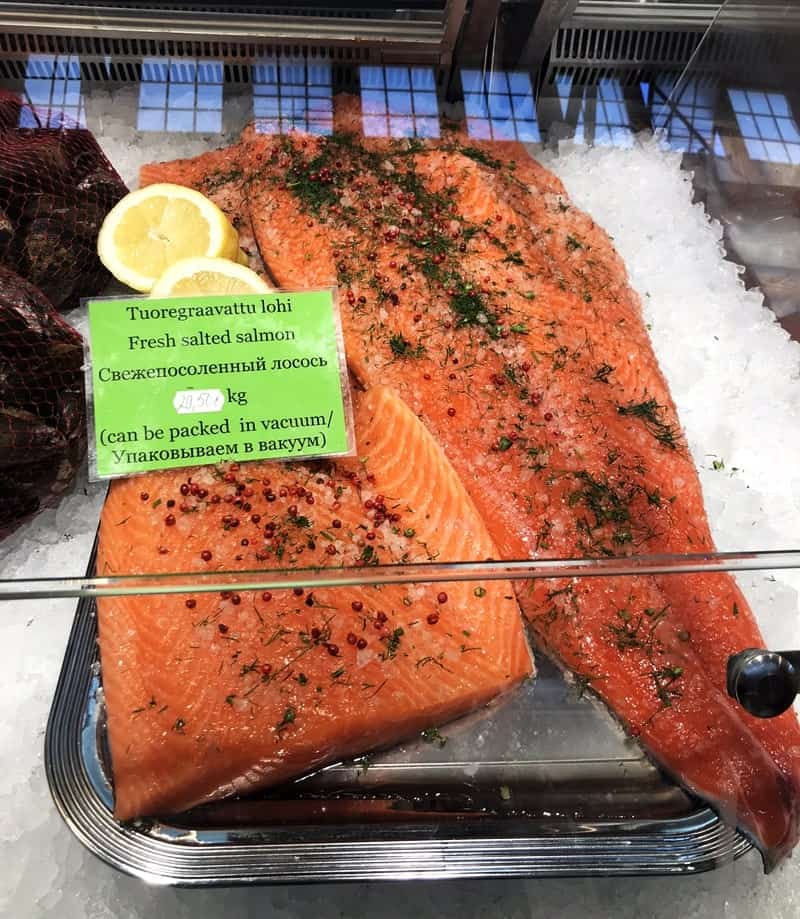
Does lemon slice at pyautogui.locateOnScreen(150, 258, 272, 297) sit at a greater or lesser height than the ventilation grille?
lesser

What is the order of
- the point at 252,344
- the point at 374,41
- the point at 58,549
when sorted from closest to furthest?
the point at 252,344
the point at 58,549
the point at 374,41

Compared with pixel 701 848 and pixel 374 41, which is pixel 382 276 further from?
pixel 701 848

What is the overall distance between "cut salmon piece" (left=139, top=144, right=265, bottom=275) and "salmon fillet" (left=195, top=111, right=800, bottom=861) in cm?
5

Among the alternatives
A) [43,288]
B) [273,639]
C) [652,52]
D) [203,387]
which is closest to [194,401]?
[203,387]

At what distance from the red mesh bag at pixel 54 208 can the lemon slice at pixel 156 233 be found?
81mm

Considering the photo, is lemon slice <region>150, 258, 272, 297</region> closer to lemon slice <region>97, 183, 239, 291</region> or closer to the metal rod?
lemon slice <region>97, 183, 239, 291</region>

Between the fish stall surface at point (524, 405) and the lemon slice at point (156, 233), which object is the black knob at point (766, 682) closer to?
the fish stall surface at point (524, 405)

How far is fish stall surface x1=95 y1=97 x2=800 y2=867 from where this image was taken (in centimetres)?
139

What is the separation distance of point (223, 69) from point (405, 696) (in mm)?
1835

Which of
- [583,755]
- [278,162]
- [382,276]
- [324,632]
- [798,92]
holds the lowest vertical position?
[583,755]

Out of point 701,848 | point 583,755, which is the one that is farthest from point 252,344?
point 701,848

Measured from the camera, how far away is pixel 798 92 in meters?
2.24

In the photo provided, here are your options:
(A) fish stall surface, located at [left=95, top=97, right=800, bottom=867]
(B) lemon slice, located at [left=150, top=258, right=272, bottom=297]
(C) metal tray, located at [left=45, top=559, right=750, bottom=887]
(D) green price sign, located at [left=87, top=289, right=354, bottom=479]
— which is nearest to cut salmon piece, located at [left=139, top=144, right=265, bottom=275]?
(A) fish stall surface, located at [left=95, top=97, right=800, bottom=867]

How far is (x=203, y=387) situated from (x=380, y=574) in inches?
22.3
